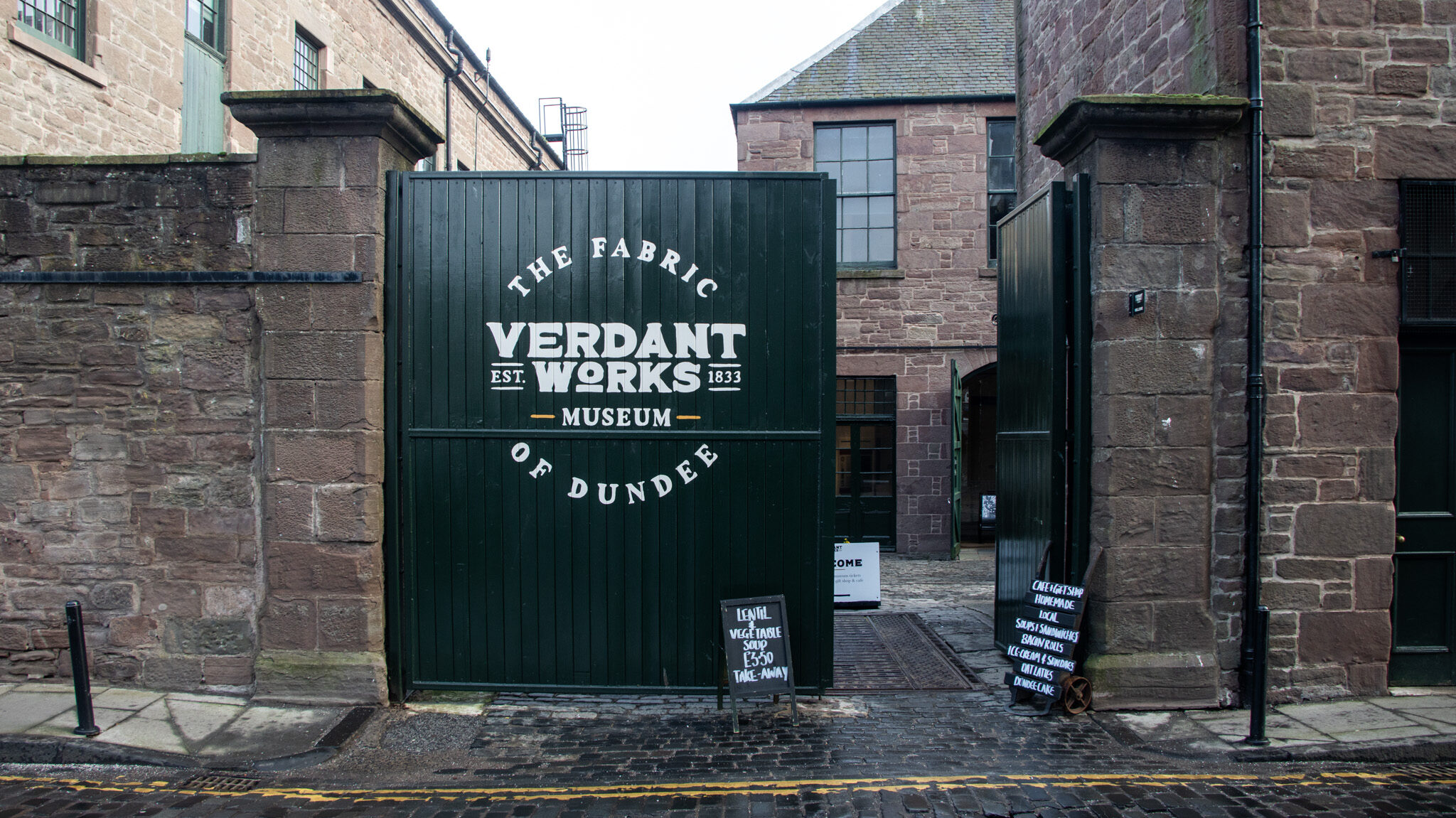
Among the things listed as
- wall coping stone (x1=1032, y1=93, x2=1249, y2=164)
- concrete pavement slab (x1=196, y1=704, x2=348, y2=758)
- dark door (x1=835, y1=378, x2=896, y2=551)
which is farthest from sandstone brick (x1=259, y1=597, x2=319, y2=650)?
dark door (x1=835, y1=378, x2=896, y2=551)

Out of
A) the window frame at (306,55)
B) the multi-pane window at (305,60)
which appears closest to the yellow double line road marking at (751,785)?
the window frame at (306,55)

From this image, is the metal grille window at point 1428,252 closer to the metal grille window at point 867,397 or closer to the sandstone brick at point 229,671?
the sandstone brick at point 229,671

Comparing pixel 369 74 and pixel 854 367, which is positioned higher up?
pixel 369 74

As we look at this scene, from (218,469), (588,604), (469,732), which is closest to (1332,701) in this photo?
(588,604)

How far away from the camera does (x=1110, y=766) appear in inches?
184

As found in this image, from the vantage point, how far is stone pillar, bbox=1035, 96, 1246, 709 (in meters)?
5.59

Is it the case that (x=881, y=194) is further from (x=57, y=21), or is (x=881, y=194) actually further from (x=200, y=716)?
(x=200, y=716)

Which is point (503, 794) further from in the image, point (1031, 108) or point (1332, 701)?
point (1031, 108)

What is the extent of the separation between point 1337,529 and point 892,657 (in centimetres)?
330

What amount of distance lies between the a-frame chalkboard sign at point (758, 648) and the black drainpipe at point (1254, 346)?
10.1 feet

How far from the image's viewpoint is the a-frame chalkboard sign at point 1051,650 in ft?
18.0

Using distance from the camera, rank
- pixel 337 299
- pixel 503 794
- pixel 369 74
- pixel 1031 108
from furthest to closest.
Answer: pixel 369 74, pixel 1031 108, pixel 337 299, pixel 503 794

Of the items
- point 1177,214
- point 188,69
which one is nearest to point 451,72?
point 188,69

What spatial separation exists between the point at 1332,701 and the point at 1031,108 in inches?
264
